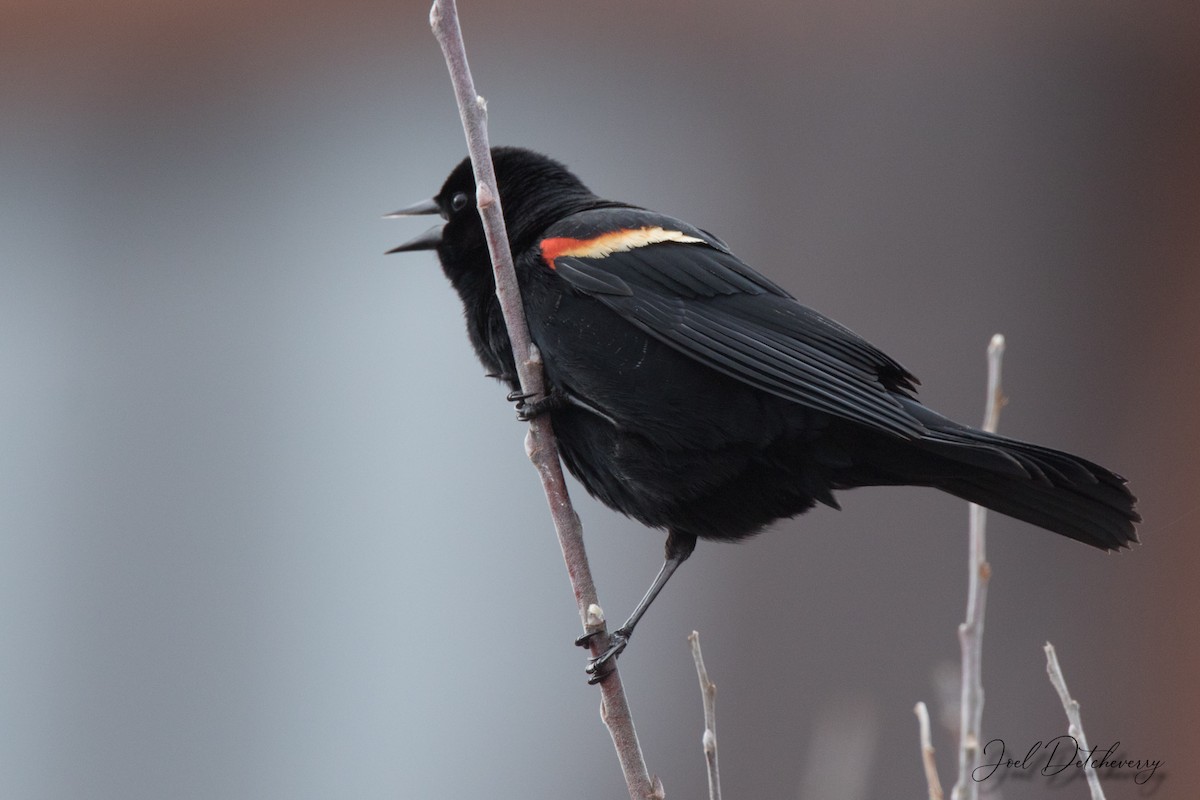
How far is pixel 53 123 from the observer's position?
7.21 m

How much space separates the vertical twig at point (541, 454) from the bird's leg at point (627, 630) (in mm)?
25

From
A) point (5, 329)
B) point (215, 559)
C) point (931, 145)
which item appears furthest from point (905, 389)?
point (5, 329)

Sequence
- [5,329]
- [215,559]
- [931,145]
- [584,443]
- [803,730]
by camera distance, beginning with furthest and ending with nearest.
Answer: [5,329] → [215,559] → [931,145] → [803,730] → [584,443]

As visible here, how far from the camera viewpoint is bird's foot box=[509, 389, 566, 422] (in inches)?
97.0

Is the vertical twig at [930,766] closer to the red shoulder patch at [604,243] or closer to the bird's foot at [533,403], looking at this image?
the bird's foot at [533,403]

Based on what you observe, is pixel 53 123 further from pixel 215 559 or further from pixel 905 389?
pixel 905 389

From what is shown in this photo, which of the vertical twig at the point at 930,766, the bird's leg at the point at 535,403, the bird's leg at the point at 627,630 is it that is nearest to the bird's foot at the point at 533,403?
the bird's leg at the point at 535,403

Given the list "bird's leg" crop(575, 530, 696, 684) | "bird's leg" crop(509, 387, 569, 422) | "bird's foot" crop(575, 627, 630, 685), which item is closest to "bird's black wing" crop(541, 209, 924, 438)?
"bird's leg" crop(509, 387, 569, 422)

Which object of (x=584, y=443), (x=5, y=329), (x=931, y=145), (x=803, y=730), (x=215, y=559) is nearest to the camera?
(x=584, y=443)

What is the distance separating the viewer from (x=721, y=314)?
8.62 feet

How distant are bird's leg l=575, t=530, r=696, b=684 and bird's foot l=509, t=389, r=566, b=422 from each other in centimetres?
44

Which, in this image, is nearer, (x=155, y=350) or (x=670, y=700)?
(x=670, y=700)

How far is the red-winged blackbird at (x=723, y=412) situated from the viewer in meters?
2.39

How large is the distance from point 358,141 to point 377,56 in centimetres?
48
